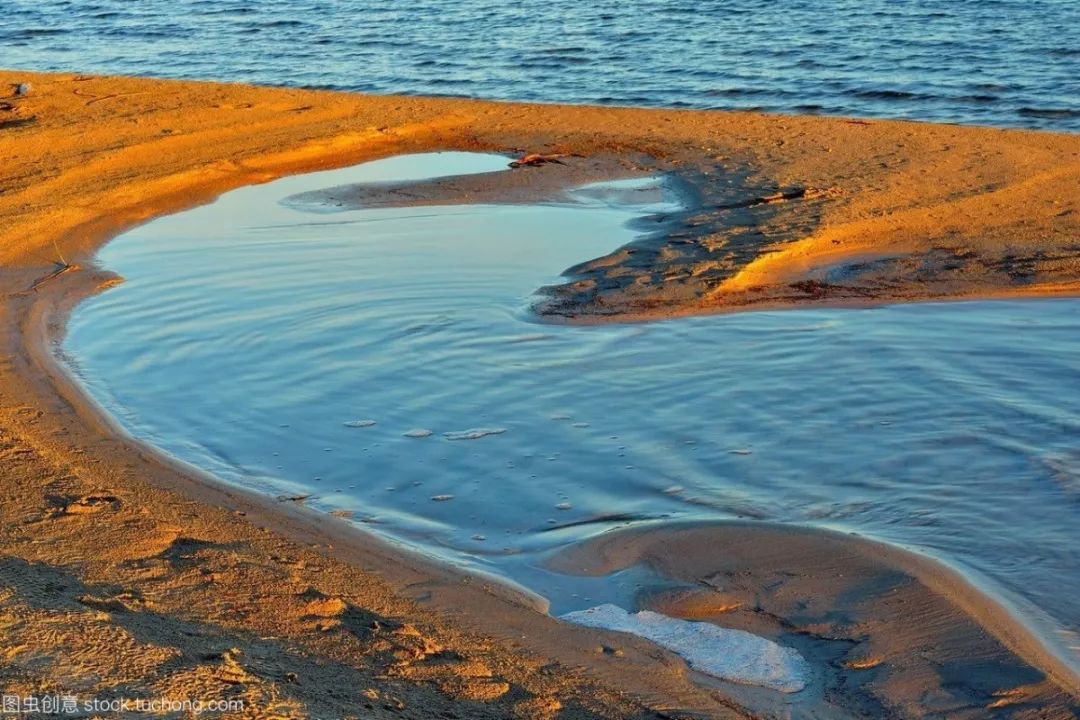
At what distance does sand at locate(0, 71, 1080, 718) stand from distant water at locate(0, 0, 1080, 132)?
11.7ft

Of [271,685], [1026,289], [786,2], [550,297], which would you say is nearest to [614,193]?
[550,297]

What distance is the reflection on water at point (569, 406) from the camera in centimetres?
522

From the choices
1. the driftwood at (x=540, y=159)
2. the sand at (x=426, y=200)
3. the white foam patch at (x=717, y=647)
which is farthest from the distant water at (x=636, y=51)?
the white foam patch at (x=717, y=647)

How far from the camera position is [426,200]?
11062 mm

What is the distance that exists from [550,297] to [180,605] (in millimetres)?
4409

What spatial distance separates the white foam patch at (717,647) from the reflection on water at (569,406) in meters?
0.19

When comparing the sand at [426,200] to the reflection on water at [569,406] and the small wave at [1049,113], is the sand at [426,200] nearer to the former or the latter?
the reflection on water at [569,406]

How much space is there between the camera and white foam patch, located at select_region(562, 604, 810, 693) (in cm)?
404

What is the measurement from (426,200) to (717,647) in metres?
7.39

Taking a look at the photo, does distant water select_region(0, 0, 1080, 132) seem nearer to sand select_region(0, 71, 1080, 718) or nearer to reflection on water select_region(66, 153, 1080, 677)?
sand select_region(0, 71, 1080, 718)

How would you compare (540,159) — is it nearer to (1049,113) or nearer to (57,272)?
(57,272)

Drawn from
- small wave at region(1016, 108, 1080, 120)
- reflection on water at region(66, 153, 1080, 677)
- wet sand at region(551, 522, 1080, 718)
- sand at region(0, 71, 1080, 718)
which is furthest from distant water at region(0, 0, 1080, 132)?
wet sand at region(551, 522, 1080, 718)

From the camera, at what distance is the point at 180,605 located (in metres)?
4.14

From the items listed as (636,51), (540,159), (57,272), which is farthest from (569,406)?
(636,51)
